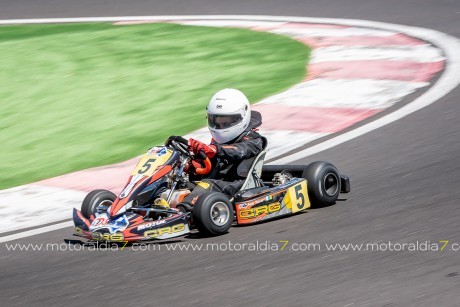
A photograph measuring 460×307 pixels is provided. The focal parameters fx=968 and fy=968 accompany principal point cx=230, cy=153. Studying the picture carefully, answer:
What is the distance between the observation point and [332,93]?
940cm

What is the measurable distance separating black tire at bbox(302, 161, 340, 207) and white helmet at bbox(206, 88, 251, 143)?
56 cm

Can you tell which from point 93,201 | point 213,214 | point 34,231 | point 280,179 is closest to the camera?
point 213,214

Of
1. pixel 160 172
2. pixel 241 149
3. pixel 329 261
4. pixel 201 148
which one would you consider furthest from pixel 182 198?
pixel 329 261

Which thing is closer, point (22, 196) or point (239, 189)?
point (239, 189)

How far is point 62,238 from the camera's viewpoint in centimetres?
639

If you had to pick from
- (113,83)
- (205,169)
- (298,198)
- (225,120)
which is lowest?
(298,198)

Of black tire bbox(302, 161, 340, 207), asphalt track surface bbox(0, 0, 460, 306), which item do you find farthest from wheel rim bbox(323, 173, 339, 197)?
asphalt track surface bbox(0, 0, 460, 306)

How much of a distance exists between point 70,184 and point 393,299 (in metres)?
3.84

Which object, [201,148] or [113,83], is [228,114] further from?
[113,83]

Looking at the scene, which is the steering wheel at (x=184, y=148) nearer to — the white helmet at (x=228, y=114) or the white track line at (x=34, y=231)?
the white helmet at (x=228, y=114)

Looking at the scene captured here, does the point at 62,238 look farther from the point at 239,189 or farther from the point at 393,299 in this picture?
the point at 393,299

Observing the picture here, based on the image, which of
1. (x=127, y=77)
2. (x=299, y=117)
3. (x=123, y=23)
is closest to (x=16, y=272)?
(x=299, y=117)

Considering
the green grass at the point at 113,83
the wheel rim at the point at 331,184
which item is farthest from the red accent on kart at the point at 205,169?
the green grass at the point at 113,83

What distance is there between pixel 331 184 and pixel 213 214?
3.39 ft
